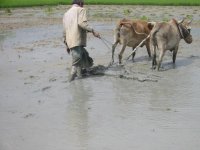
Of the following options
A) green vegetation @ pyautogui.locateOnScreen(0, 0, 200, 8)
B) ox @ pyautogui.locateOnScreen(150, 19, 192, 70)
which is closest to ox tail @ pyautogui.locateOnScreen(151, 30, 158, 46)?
ox @ pyautogui.locateOnScreen(150, 19, 192, 70)

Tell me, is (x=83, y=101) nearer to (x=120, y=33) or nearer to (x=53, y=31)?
(x=120, y=33)

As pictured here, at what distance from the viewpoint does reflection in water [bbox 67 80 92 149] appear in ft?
22.2

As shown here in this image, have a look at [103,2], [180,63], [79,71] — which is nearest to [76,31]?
[79,71]

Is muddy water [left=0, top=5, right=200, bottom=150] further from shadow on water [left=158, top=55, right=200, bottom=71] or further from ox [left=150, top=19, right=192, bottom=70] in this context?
ox [left=150, top=19, right=192, bottom=70]

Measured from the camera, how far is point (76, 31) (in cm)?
1005

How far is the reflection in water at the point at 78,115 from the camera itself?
267 inches

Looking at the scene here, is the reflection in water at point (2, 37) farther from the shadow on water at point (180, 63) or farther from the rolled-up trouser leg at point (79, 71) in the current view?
the shadow on water at point (180, 63)

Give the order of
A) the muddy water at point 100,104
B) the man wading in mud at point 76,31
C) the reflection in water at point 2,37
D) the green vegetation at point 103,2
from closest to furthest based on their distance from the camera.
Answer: the muddy water at point 100,104 → the man wading in mud at point 76,31 → the reflection in water at point 2,37 → the green vegetation at point 103,2

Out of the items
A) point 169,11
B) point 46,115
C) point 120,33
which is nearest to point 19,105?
point 46,115

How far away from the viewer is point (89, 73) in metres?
→ 10.7

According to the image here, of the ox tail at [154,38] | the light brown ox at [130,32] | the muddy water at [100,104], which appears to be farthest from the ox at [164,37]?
the light brown ox at [130,32]

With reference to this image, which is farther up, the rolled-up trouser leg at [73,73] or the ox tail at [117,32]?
the ox tail at [117,32]

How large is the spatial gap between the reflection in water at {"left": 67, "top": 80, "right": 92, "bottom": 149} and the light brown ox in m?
1.76

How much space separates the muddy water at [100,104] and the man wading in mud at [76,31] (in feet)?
1.19
